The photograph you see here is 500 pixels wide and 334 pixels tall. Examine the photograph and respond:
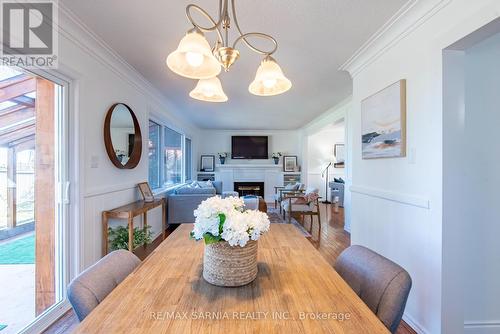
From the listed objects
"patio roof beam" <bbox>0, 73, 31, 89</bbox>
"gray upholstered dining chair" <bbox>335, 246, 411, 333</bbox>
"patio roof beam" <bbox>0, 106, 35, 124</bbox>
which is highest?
"patio roof beam" <bbox>0, 73, 31, 89</bbox>

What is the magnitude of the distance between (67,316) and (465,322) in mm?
2922

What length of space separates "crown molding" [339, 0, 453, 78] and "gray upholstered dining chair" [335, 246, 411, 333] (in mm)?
1628

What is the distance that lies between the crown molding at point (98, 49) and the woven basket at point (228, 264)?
194 centimetres

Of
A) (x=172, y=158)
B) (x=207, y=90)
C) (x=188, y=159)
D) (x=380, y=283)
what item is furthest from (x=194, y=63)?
(x=188, y=159)

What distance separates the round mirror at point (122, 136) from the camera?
2430 millimetres

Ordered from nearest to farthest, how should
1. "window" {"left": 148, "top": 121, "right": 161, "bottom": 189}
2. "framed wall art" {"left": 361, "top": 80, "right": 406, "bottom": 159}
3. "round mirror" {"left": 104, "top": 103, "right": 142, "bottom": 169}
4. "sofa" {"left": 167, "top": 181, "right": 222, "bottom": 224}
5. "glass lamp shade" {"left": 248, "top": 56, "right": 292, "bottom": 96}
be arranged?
1. "glass lamp shade" {"left": 248, "top": 56, "right": 292, "bottom": 96}
2. "framed wall art" {"left": 361, "top": 80, "right": 406, "bottom": 159}
3. "round mirror" {"left": 104, "top": 103, "right": 142, "bottom": 169}
4. "window" {"left": 148, "top": 121, "right": 161, "bottom": 189}
5. "sofa" {"left": 167, "top": 181, "right": 222, "bottom": 224}

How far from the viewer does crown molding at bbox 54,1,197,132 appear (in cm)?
178

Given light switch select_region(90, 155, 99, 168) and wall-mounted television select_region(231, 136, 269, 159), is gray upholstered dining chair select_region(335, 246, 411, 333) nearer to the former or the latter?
light switch select_region(90, 155, 99, 168)

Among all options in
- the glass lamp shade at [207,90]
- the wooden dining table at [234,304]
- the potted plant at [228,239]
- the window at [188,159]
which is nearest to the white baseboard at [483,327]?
the wooden dining table at [234,304]

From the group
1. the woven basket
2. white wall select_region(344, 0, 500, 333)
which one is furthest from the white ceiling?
the woven basket

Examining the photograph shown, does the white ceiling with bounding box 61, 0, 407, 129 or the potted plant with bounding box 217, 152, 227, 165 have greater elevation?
the white ceiling with bounding box 61, 0, 407, 129

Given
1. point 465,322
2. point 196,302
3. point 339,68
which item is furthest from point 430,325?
point 339,68

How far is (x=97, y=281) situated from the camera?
0.93 metres

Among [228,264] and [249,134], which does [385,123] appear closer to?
[228,264]
